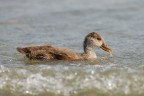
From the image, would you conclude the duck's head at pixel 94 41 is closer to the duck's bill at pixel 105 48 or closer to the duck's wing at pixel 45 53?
the duck's bill at pixel 105 48

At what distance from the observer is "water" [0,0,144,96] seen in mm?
9758

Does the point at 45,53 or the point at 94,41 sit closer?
the point at 45,53

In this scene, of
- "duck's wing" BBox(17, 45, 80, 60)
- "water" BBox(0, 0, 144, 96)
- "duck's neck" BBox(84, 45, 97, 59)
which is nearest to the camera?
"water" BBox(0, 0, 144, 96)

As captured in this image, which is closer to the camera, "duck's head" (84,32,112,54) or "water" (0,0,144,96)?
"water" (0,0,144,96)

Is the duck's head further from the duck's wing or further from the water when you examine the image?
the duck's wing

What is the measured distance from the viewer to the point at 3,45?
13.3 meters

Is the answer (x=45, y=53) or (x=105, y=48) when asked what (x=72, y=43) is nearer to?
(x=105, y=48)

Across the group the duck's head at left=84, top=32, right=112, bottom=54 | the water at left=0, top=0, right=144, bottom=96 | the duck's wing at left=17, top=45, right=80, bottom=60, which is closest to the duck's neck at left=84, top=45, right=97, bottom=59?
→ the duck's head at left=84, top=32, right=112, bottom=54

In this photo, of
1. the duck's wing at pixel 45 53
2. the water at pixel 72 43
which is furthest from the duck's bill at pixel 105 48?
the duck's wing at pixel 45 53

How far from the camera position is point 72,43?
1383cm

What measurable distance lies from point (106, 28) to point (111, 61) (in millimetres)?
4621

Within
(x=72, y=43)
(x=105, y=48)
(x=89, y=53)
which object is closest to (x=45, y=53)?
(x=89, y=53)

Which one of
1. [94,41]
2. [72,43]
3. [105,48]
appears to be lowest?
[72,43]

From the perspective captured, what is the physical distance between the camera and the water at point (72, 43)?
9758 millimetres
